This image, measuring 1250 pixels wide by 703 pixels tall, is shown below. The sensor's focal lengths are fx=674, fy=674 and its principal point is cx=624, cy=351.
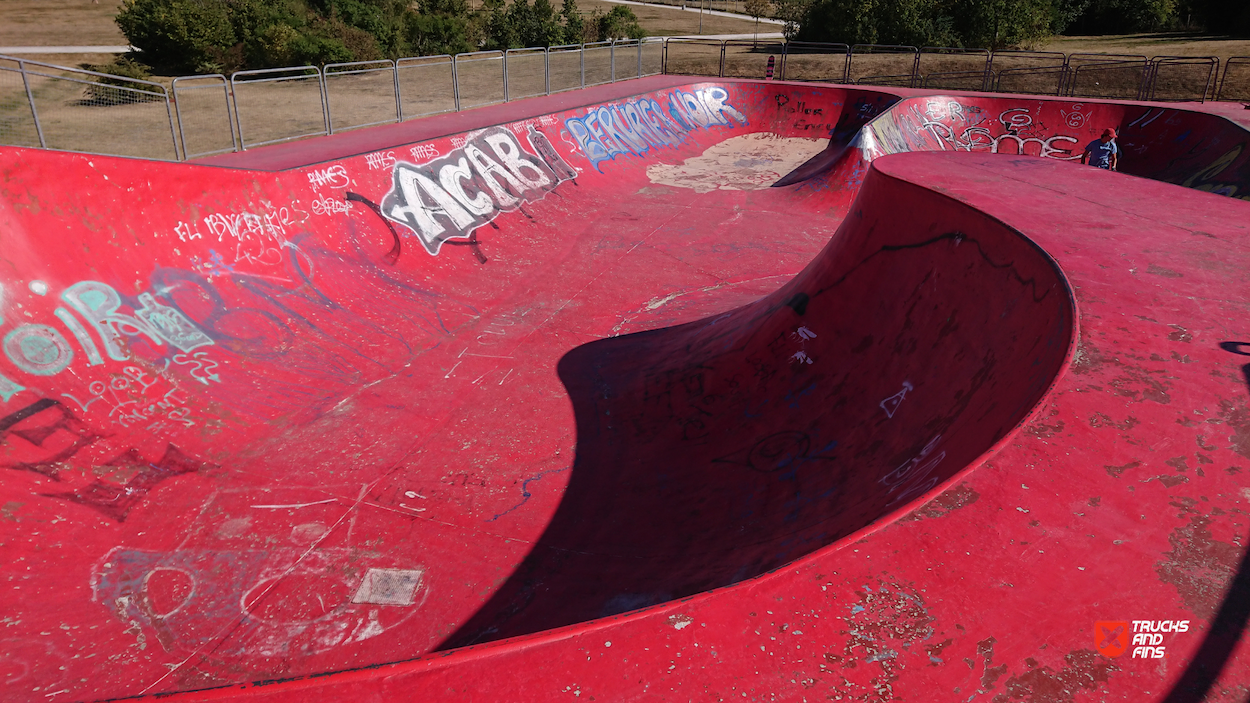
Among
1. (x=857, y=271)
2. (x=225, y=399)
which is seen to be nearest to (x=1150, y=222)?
(x=857, y=271)

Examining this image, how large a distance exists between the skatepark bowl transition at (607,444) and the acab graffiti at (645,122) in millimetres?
5746

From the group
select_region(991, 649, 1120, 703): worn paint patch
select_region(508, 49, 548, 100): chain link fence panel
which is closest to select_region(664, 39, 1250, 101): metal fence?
select_region(508, 49, 548, 100): chain link fence panel

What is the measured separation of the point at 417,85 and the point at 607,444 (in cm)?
1421

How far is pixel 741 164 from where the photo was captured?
1939 cm

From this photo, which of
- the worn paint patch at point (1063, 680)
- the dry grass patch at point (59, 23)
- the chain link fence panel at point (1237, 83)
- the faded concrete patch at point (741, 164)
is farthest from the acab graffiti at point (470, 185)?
the dry grass patch at point (59, 23)

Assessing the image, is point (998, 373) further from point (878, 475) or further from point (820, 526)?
point (820, 526)

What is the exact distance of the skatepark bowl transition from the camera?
257 centimetres

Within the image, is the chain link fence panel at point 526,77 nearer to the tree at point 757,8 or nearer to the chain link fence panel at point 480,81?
the chain link fence panel at point 480,81

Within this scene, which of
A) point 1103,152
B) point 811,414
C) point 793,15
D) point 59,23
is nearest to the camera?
point 811,414

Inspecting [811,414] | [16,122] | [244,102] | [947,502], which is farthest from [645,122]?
[947,502]

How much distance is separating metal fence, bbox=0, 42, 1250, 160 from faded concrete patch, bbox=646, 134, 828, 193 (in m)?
5.33

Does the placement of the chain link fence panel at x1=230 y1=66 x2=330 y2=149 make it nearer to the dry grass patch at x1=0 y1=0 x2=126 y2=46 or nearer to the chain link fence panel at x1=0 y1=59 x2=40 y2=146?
the chain link fence panel at x1=0 y1=59 x2=40 y2=146

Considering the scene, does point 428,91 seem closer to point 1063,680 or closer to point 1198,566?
point 1198,566

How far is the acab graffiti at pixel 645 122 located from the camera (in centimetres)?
1762
